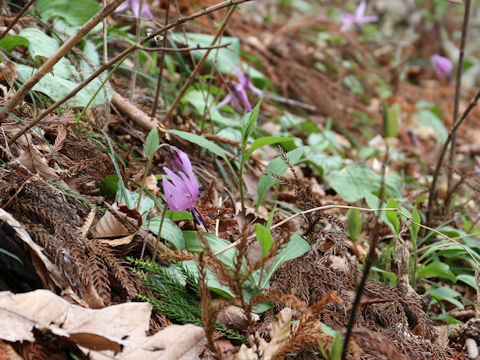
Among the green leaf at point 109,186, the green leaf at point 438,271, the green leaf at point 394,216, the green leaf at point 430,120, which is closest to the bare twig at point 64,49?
the green leaf at point 109,186

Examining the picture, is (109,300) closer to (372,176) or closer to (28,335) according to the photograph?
(28,335)

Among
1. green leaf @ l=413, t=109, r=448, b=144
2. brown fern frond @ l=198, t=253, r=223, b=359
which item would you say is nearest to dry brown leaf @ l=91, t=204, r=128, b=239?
brown fern frond @ l=198, t=253, r=223, b=359

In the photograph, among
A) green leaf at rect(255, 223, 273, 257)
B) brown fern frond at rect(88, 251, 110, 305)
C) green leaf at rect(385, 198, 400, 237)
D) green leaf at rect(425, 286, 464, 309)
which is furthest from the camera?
green leaf at rect(425, 286, 464, 309)

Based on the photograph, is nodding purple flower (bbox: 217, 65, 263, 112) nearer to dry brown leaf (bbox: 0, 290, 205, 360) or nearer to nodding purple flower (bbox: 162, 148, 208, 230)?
nodding purple flower (bbox: 162, 148, 208, 230)

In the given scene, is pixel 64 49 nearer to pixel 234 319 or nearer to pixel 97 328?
pixel 97 328

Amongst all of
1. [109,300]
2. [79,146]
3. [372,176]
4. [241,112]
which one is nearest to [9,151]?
[79,146]

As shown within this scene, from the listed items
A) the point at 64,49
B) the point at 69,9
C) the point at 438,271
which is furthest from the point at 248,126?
the point at 69,9

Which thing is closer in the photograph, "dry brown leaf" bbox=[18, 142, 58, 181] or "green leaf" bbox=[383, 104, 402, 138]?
"green leaf" bbox=[383, 104, 402, 138]
